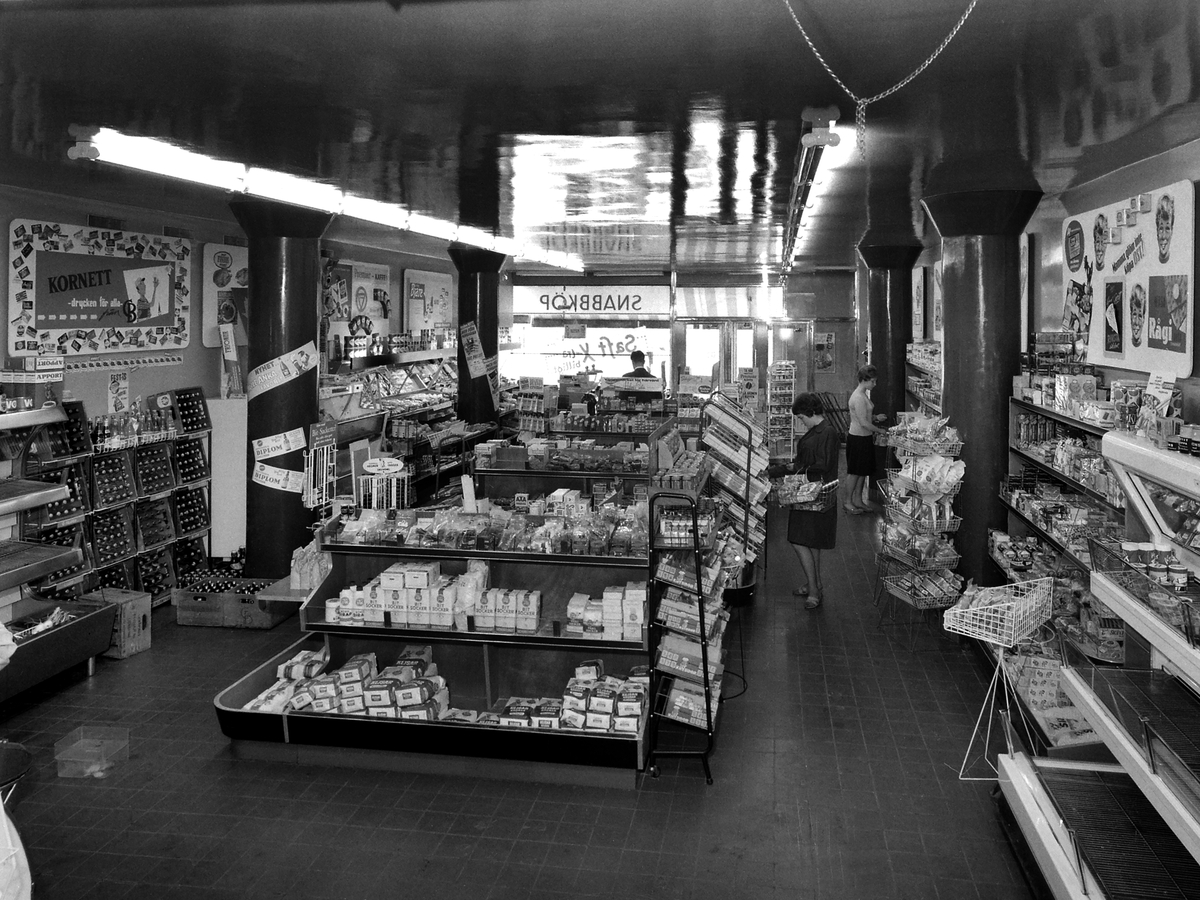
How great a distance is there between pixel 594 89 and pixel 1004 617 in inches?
Result: 141

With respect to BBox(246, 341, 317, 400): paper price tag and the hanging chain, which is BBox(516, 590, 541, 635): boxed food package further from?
BBox(246, 341, 317, 400): paper price tag

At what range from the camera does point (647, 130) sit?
225 inches

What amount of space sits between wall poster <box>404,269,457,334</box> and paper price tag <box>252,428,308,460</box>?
726 centimetres

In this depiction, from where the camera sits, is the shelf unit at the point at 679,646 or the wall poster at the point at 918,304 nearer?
the shelf unit at the point at 679,646

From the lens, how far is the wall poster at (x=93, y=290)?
27.1 feet

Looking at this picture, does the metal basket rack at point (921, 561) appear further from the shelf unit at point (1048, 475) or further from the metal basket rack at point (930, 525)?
the shelf unit at point (1048, 475)

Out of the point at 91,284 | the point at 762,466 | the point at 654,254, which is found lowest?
the point at 762,466

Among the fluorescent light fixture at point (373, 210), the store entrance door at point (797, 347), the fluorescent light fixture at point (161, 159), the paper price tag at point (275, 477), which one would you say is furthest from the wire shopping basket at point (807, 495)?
the store entrance door at point (797, 347)

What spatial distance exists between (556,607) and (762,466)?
344 centimetres

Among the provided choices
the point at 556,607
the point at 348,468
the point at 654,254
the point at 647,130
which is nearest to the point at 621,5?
the point at 647,130

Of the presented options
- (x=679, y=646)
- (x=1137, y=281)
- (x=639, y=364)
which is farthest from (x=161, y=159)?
(x=639, y=364)

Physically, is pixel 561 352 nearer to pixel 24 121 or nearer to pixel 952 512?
pixel 952 512

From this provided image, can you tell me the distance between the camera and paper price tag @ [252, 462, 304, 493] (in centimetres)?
916

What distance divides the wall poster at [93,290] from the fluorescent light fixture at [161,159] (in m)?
2.56
